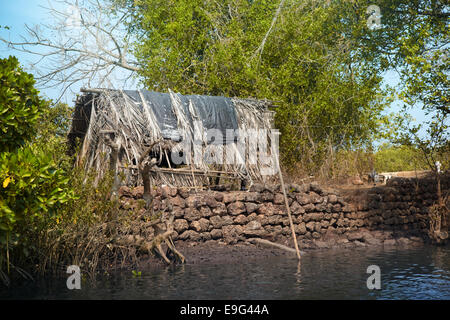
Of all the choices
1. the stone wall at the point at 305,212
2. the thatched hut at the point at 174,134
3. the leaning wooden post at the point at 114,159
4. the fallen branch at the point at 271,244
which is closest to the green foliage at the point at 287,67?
the stone wall at the point at 305,212

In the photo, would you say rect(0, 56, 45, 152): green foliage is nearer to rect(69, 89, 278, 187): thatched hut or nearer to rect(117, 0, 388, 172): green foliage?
rect(69, 89, 278, 187): thatched hut

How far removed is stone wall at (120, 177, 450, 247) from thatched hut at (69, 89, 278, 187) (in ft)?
2.13

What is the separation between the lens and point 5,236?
20.4 ft

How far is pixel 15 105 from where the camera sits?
6344 millimetres

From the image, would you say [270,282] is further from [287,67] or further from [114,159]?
[287,67]

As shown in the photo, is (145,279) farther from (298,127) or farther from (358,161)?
(358,161)

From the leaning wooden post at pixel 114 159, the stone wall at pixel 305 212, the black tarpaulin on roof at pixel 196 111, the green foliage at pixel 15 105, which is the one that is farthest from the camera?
the black tarpaulin on roof at pixel 196 111

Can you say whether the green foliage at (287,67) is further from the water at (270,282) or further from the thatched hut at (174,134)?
the water at (270,282)

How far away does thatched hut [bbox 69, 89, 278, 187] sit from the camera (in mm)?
10492

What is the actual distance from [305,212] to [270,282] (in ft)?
15.2

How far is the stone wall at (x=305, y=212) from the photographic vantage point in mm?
10391

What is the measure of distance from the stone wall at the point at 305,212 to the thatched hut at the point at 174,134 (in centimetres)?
65

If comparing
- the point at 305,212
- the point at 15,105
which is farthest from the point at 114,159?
the point at 305,212
